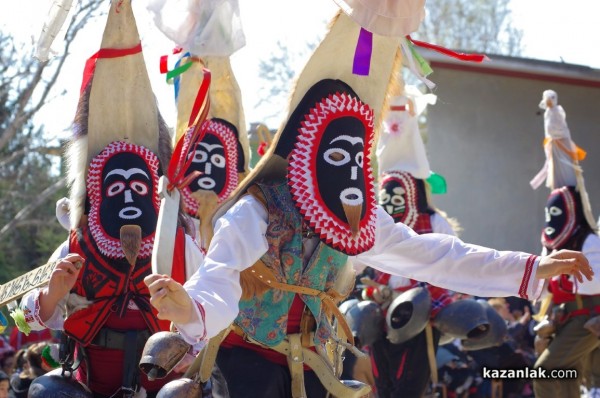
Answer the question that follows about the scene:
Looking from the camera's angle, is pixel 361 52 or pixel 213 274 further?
pixel 361 52

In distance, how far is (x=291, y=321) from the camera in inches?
184

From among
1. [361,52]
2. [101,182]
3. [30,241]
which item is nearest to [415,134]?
[101,182]

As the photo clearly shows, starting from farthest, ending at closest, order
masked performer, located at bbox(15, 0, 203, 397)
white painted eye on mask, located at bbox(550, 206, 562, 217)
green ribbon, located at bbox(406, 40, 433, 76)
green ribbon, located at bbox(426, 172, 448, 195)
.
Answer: green ribbon, located at bbox(426, 172, 448, 195), white painted eye on mask, located at bbox(550, 206, 562, 217), masked performer, located at bbox(15, 0, 203, 397), green ribbon, located at bbox(406, 40, 433, 76)

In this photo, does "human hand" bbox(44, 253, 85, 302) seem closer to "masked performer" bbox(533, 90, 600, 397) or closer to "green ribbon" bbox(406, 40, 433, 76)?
"green ribbon" bbox(406, 40, 433, 76)

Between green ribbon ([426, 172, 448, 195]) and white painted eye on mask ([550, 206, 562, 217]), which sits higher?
green ribbon ([426, 172, 448, 195])

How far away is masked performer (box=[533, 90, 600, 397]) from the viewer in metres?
8.53

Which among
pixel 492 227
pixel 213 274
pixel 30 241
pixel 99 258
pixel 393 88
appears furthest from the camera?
pixel 30 241

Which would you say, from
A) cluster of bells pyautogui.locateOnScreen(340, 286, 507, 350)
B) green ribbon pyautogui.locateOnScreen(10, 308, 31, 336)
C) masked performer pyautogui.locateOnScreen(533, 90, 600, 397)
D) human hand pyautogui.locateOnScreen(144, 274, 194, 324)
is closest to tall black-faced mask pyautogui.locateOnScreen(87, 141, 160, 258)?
green ribbon pyautogui.locateOnScreen(10, 308, 31, 336)

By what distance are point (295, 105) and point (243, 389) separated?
1.18m

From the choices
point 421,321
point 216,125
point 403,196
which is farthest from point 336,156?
point 403,196

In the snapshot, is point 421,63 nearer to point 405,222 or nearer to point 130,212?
point 130,212

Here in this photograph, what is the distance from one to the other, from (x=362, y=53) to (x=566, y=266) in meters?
1.22

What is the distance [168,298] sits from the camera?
12.2 ft

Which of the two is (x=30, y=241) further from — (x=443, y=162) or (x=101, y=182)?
(x=101, y=182)
